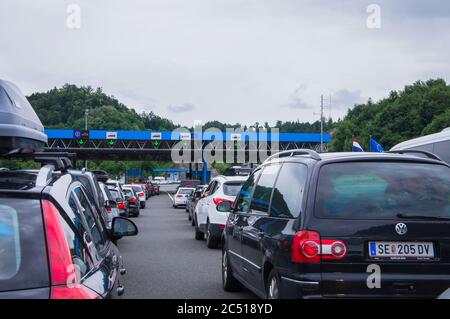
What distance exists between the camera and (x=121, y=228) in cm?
646

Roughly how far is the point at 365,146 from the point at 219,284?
90841mm

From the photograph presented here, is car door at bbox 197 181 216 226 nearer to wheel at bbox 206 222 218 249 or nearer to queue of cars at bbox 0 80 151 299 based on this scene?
wheel at bbox 206 222 218 249

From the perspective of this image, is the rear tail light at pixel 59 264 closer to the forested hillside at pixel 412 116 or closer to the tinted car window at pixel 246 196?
the tinted car window at pixel 246 196

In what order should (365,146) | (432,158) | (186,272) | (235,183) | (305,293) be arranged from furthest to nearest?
(365,146), (235,183), (186,272), (432,158), (305,293)

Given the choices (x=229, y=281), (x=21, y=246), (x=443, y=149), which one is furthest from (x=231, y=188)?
(x=21, y=246)

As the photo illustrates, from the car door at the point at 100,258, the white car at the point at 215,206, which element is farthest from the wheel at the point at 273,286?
the white car at the point at 215,206

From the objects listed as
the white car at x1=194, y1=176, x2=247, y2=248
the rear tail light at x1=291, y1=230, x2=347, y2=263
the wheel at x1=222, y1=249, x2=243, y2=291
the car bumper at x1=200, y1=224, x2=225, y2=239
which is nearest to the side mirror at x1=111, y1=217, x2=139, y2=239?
the rear tail light at x1=291, y1=230, x2=347, y2=263

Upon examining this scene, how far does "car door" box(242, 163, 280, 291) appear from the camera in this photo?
716 centimetres

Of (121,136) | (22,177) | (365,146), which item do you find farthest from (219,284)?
(365,146)

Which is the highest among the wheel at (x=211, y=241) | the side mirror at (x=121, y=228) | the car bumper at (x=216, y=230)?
the side mirror at (x=121, y=228)

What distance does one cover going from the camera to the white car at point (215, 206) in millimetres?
16172

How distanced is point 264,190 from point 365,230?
2017 millimetres
